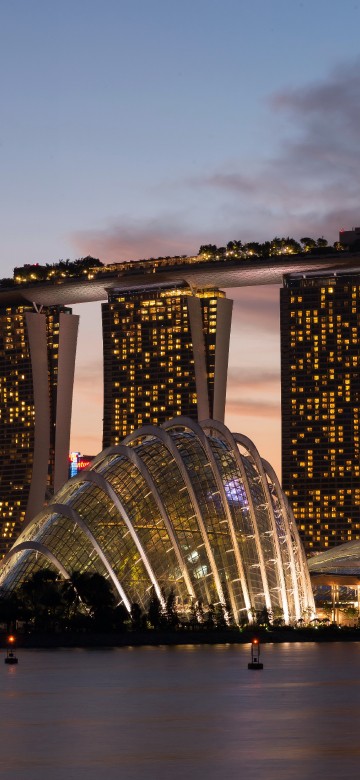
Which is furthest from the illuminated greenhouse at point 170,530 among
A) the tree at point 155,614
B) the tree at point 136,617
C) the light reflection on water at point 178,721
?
the light reflection on water at point 178,721

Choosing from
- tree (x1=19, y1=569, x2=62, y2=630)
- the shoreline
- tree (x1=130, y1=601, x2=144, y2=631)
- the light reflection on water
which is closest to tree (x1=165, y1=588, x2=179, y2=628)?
the shoreline

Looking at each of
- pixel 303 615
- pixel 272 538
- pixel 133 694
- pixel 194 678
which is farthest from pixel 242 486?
pixel 133 694

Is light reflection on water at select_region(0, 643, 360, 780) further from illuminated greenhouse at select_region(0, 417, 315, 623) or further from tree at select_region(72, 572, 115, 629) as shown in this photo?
illuminated greenhouse at select_region(0, 417, 315, 623)

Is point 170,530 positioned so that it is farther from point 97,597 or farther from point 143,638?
point 143,638

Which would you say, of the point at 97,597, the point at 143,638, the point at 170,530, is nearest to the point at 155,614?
the point at 143,638

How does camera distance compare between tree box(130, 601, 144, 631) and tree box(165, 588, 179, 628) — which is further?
tree box(130, 601, 144, 631)

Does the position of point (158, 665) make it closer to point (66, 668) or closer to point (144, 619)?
point (66, 668)

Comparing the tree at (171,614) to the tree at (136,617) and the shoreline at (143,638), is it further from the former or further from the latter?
the tree at (136,617)
